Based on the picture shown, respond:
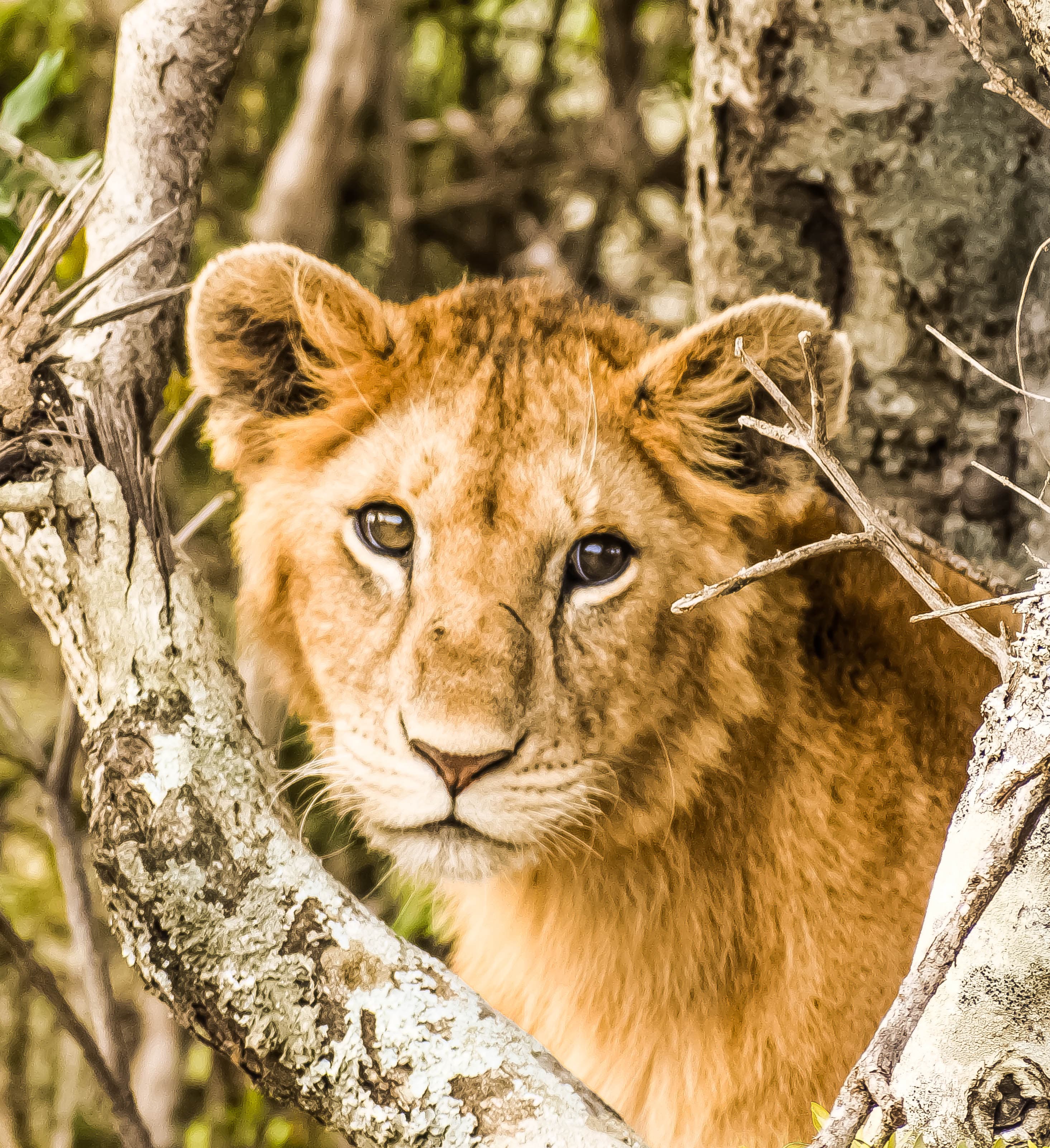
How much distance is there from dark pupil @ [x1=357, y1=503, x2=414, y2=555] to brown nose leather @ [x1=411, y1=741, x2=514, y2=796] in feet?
1.34

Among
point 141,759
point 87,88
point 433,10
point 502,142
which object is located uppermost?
point 433,10

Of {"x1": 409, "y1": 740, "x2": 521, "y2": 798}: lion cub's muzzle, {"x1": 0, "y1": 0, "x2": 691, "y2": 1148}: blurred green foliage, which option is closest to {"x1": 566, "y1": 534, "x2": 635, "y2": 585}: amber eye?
{"x1": 409, "y1": 740, "x2": 521, "y2": 798}: lion cub's muzzle

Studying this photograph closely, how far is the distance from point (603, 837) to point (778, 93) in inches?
68.5

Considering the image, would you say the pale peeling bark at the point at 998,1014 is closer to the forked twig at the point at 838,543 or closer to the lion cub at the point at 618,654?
the forked twig at the point at 838,543

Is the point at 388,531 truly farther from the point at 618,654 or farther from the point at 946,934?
the point at 946,934

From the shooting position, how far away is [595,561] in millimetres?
2291

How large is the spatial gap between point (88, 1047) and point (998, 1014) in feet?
5.14

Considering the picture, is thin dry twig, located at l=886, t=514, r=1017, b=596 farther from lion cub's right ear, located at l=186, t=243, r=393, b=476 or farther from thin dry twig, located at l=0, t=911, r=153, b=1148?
thin dry twig, located at l=0, t=911, r=153, b=1148

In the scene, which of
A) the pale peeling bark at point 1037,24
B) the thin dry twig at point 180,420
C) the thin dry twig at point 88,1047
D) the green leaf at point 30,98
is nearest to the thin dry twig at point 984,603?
the pale peeling bark at point 1037,24

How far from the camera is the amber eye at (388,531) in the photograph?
231 centimetres

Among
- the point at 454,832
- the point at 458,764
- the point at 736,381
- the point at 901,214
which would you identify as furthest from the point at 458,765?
the point at 901,214

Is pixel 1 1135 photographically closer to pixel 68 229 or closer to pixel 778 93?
pixel 68 229

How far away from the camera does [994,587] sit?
1.80 m

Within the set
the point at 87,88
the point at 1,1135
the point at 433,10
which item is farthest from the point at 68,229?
the point at 433,10
